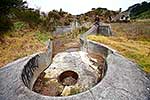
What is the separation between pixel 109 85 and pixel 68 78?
358cm

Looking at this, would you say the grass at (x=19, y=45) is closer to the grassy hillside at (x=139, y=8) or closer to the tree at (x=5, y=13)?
the tree at (x=5, y=13)

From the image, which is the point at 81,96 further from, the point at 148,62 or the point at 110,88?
the point at 148,62

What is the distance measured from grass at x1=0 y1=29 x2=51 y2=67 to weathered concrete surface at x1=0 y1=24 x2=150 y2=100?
1.48 metres

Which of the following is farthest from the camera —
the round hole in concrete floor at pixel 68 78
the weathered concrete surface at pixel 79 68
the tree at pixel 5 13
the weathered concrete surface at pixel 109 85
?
the tree at pixel 5 13

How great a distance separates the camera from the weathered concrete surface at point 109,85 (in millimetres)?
9250

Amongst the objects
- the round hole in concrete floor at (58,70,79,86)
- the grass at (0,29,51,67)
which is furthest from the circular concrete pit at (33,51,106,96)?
the grass at (0,29,51,67)

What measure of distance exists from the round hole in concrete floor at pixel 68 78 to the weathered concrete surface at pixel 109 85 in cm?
183

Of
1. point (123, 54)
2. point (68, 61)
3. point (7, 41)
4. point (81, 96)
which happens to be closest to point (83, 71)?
point (68, 61)

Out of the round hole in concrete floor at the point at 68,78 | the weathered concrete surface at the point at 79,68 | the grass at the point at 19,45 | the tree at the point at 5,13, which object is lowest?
the round hole in concrete floor at the point at 68,78

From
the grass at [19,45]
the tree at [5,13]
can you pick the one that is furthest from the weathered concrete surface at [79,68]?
the tree at [5,13]

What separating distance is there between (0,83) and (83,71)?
13.8 ft

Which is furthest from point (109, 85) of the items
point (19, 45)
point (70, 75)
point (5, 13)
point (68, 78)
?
point (5, 13)

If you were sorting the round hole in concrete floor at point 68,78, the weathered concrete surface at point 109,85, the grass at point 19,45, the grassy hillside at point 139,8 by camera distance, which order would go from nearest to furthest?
1. the weathered concrete surface at point 109,85
2. the round hole in concrete floor at point 68,78
3. the grass at point 19,45
4. the grassy hillside at point 139,8

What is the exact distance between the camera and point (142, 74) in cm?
1209
